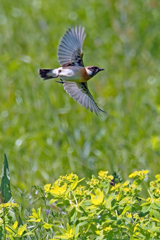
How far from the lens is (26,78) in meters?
4.79

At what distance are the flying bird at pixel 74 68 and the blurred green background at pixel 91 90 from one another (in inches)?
25.2

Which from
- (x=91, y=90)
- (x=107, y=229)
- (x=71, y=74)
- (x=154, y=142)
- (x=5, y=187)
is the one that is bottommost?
(x=107, y=229)

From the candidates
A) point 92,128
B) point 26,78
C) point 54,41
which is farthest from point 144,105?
point 54,41

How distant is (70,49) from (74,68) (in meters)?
0.17

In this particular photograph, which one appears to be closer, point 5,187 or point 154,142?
point 5,187

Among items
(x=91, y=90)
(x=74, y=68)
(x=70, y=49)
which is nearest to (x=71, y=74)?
(x=74, y=68)

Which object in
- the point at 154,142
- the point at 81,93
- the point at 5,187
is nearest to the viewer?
the point at 5,187

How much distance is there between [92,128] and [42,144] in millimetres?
510

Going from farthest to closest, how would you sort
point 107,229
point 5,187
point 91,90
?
1. point 91,90
2. point 5,187
3. point 107,229

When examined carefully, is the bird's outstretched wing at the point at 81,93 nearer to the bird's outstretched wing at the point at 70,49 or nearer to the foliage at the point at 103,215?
the bird's outstretched wing at the point at 70,49

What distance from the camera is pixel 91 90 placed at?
15.7ft

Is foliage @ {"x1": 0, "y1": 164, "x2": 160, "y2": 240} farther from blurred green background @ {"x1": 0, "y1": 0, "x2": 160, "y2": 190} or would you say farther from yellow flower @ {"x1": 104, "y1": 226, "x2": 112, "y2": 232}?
blurred green background @ {"x1": 0, "y1": 0, "x2": 160, "y2": 190}

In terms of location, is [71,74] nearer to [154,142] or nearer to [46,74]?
[46,74]

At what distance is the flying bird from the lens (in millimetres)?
2240
